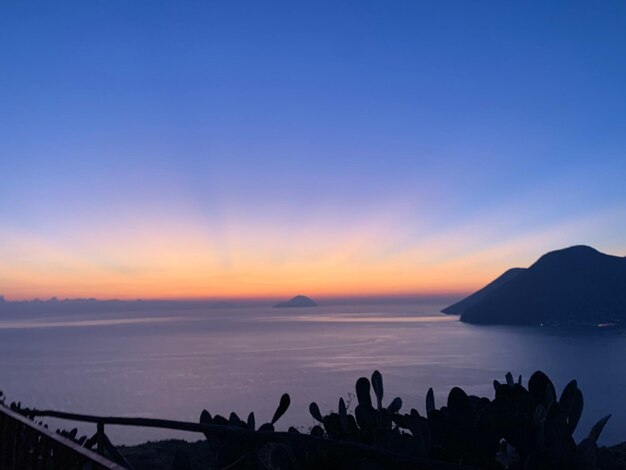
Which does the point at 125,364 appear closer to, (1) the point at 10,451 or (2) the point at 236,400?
(2) the point at 236,400

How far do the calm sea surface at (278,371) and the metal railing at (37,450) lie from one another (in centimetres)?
5146

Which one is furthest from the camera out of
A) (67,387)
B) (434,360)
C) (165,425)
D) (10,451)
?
(434,360)

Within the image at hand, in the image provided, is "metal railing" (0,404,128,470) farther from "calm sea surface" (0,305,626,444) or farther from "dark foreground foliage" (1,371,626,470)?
"calm sea surface" (0,305,626,444)

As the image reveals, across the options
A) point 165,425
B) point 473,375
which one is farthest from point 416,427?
point 473,375

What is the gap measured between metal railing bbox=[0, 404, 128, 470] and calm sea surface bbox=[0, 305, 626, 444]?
51460mm

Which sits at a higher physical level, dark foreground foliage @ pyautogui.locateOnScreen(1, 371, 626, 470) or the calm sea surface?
dark foreground foliage @ pyautogui.locateOnScreen(1, 371, 626, 470)

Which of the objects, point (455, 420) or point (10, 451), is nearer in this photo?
point (455, 420)

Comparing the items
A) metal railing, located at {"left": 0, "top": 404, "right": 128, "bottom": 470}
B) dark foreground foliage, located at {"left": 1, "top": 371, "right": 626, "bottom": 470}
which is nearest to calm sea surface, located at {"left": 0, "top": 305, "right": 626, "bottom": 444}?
metal railing, located at {"left": 0, "top": 404, "right": 128, "bottom": 470}

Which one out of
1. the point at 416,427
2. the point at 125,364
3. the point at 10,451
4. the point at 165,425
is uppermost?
the point at 416,427

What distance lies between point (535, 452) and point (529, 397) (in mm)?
349

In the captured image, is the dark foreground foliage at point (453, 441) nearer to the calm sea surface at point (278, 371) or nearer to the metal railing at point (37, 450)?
the metal railing at point (37, 450)

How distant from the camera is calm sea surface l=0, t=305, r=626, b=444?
64.2 meters

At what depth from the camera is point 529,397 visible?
8.75 feet

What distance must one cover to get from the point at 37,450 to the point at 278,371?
294 ft
